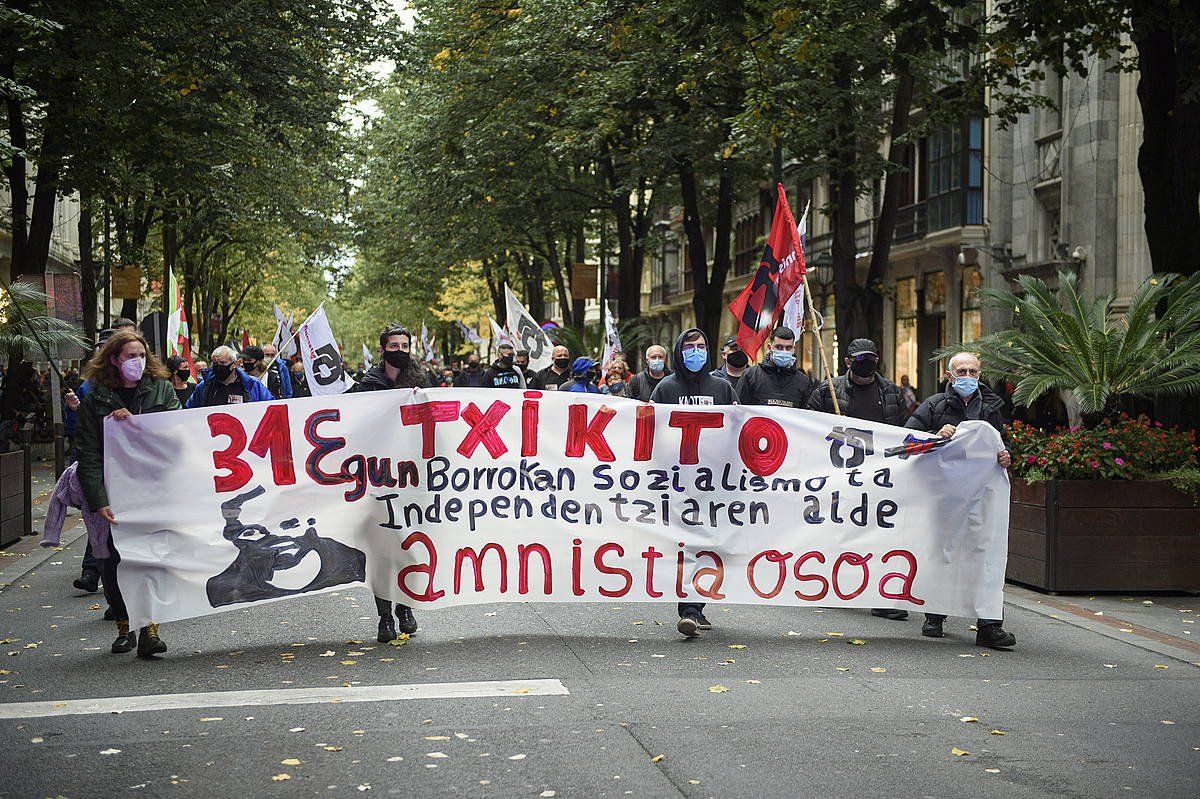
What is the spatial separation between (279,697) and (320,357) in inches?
581

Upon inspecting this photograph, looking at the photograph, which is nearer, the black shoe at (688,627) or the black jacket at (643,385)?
the black shoe at (688,627)

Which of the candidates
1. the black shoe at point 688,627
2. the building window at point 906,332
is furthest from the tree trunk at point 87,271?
the black shoe at point 688,627

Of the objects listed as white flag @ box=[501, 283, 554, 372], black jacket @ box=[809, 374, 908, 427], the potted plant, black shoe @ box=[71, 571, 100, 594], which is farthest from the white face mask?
white flag @ box=[501, 283, 554, 372]

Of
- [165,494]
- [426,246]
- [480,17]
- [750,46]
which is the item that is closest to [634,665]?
[165,494]

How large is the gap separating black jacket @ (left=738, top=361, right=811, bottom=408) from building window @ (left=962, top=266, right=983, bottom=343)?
24.8 meters

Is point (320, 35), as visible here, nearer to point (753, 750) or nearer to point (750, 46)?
point (750, 46)

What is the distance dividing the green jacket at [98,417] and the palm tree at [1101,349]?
6.76 m

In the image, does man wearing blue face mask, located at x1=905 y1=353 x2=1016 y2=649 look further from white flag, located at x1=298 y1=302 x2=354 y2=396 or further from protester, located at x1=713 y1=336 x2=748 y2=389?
white flag, located at x1=298 y1=302 x2=354 y2=396

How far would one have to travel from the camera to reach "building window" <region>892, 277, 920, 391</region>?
40281 millimetres

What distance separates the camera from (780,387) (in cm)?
1166

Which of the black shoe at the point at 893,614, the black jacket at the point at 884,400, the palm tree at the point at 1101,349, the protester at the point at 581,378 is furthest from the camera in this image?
the protester at the point at 581,378

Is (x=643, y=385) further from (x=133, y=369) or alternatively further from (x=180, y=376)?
(x=133, y=369)

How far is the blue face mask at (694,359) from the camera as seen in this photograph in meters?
10.4

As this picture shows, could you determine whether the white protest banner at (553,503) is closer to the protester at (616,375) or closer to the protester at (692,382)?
the protester at (692,382)
